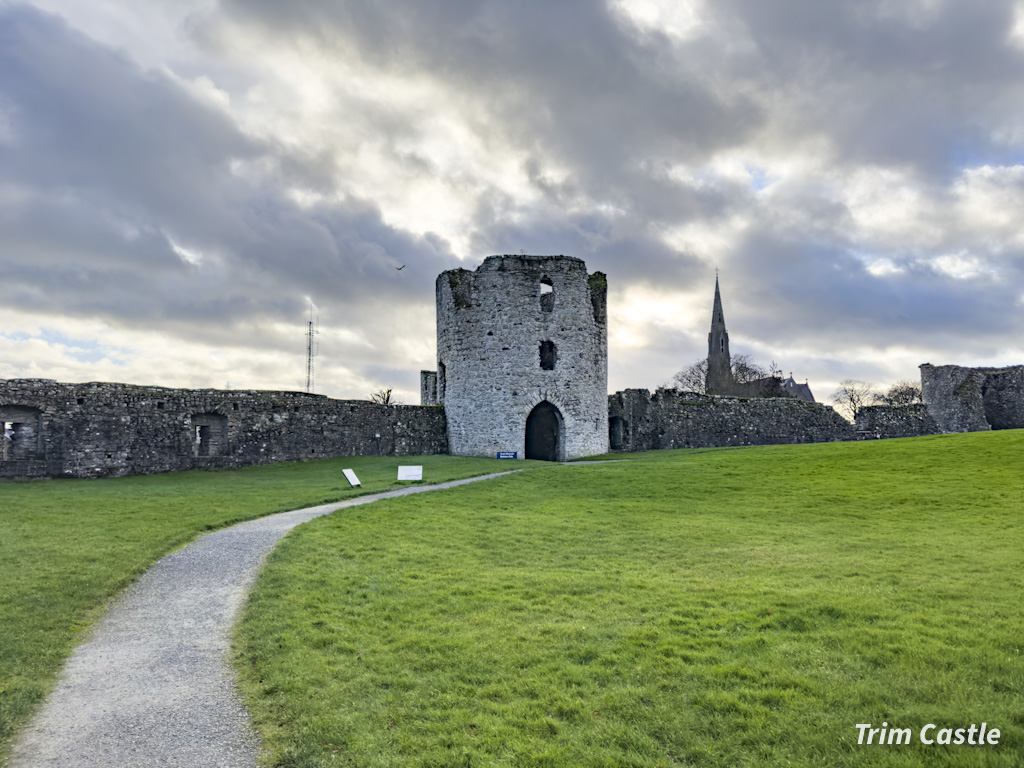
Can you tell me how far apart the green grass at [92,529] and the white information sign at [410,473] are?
0.38 metres

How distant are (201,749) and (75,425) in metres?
22.7

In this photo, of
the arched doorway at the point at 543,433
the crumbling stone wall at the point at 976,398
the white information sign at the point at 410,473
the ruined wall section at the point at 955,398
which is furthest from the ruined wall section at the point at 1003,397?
the white information sign at the point at 410,473

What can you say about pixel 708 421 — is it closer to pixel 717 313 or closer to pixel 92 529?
pixel 92 529

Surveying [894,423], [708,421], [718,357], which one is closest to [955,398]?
[894,423]

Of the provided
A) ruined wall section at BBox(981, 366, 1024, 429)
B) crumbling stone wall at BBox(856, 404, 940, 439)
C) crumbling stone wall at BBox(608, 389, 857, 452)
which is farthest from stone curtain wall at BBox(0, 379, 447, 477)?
ruined wall section at BBox(981, 366, 1024, 429)

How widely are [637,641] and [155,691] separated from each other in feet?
15.2

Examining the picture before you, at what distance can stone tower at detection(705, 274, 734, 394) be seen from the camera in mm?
72037

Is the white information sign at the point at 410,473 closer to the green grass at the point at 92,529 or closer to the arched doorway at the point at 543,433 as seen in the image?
the green grass at the point at 92,529

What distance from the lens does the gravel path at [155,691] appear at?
4668 mm

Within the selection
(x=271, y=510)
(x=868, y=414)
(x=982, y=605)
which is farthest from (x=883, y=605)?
(x=868, y=414)

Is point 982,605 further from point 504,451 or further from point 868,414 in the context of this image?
point 868,414

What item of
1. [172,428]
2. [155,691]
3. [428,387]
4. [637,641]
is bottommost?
[155,691]

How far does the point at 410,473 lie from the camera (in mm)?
21016

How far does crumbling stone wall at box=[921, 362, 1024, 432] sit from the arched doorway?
2308cm
